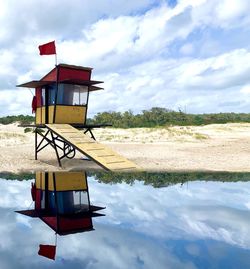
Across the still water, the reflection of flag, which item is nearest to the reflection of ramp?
the still water

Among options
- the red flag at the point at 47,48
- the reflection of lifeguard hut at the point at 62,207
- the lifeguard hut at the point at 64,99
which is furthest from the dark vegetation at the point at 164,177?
the red flag at the point at 47,48

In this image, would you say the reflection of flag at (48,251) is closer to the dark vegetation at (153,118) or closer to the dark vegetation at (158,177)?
the dark vegetation at (158,177)

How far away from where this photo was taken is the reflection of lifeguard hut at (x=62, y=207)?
6.71m

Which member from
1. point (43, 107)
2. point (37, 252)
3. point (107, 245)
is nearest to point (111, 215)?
point (107, 245)

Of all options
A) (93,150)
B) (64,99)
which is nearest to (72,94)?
(64,99)

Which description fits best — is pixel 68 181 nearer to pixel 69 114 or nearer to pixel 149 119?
pixel 69 114

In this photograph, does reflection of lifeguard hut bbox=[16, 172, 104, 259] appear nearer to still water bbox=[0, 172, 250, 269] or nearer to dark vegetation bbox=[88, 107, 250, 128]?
still water bbox=[0, 172, 250, 269]

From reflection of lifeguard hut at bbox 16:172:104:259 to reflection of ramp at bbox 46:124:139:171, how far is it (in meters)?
1.52

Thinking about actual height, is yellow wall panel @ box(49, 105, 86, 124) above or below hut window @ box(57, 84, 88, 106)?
below

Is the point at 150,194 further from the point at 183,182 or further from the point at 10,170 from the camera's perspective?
the point at 10,170

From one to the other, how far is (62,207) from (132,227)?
2144mm

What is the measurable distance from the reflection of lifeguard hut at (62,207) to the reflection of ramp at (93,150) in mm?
1519

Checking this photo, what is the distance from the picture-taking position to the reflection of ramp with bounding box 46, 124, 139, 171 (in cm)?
1416

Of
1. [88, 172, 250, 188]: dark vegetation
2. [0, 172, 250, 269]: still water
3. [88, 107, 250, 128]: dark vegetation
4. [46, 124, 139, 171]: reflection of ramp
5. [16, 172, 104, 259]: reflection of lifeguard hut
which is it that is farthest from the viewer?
[88, 107, 250, 128]: dark vegetation
